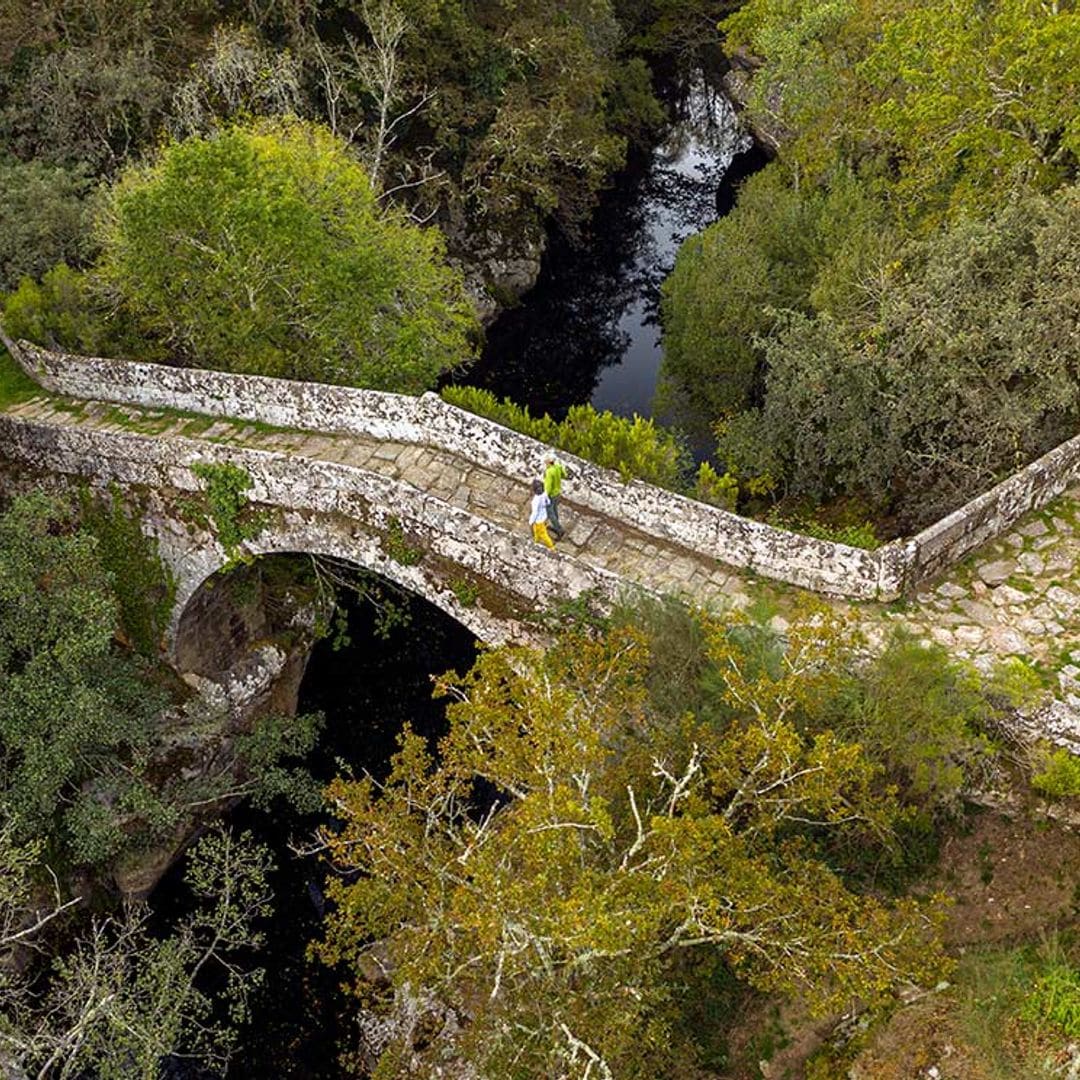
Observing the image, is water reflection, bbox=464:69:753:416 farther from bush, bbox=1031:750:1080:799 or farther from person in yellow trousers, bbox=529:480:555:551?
bush, bbox=1031:750:1080:799

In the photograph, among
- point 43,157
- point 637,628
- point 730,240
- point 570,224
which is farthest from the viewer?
point 570,224

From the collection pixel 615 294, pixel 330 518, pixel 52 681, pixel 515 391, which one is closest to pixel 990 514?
pixel 330 518

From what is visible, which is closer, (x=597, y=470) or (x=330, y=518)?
(x=597, y=470)

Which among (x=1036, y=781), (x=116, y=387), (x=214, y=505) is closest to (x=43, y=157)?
(x=116, y=387)

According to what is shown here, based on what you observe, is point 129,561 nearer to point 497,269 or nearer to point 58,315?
point 58,315

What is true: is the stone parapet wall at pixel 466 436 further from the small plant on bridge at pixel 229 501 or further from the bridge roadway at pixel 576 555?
the small plant on bridge at pixel 229 501

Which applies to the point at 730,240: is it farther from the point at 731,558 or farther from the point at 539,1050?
the point at 539,1050

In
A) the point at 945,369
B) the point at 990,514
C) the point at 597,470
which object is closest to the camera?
the point at 990,514
